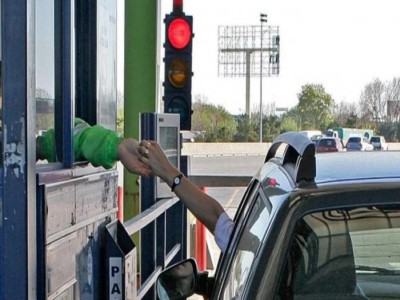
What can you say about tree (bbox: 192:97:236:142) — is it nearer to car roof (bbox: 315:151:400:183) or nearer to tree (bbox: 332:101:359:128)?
tree (bbox: 332:101:359:128)

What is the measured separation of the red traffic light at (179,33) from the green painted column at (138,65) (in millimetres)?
311

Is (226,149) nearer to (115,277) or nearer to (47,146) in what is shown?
(115,277)

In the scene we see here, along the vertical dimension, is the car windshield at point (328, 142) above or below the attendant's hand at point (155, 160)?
below

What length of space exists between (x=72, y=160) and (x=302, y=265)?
39.2 inches

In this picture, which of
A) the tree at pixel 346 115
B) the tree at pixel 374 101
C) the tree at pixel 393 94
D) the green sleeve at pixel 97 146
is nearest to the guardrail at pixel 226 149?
the tree at pixel 393 94

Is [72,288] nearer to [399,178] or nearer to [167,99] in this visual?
[399,178]

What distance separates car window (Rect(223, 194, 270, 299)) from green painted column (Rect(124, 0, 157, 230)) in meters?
4.53

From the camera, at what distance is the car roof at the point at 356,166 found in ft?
7.26

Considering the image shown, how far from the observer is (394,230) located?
2.21m

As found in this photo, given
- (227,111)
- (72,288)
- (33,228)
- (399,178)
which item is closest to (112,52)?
(72,288)

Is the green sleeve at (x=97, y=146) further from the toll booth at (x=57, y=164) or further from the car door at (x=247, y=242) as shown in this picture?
the car door at (x=247, y=242)

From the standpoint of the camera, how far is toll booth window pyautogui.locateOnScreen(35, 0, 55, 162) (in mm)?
2393

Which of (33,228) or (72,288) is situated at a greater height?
(33,228)

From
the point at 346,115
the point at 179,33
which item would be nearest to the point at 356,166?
the point at 179,33
